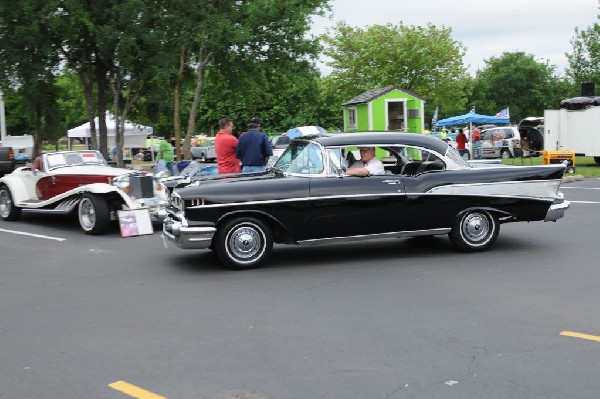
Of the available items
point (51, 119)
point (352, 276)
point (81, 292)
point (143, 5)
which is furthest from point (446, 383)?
point (51, 119)

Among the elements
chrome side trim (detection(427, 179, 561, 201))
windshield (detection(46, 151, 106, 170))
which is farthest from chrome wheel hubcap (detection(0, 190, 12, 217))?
chrome side trim (detection(427, 179, 561, 201))

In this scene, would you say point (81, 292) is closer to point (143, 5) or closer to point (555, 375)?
point (555, 375)

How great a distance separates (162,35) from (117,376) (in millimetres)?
19218

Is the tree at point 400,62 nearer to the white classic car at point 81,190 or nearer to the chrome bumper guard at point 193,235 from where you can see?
the white classic car at point 81,190

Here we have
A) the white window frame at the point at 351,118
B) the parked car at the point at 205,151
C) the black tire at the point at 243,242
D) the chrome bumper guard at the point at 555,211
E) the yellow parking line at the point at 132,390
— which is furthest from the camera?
the parked car at the point at 205,151

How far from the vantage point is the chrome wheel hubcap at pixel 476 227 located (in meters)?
9.31

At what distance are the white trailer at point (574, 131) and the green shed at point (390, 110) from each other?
4.84m

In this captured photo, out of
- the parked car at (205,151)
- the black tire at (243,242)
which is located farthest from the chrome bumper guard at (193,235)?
the parked car at (205,151)

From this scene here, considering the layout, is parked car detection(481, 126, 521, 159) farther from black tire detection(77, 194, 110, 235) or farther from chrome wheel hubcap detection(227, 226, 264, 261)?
chrome wheel hubcap detection(227, 226, 264, 261)

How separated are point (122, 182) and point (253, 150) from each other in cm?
244

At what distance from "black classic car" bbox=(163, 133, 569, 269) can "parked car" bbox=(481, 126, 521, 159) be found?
26.1m

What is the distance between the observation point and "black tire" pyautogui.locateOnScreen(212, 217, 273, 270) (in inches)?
336

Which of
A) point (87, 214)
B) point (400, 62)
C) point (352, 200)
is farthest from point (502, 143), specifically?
point (352, 200)

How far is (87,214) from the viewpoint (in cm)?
1240
